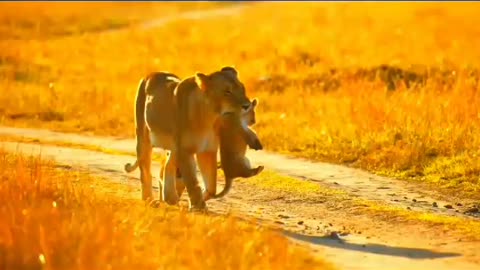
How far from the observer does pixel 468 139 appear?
15.3 metres

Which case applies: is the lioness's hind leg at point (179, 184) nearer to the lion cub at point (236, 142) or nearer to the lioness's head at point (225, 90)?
the lion cub at point (236, 142)

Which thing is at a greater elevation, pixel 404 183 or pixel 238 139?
pixel 238 139

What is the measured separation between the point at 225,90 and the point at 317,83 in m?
13.5

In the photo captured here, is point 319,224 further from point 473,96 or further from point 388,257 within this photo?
point 473,96

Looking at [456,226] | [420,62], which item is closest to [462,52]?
[420,62]

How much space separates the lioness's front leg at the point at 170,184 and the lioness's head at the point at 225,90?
834 millimetres

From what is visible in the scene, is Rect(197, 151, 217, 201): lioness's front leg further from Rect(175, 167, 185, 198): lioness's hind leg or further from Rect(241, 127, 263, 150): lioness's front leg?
Rect(241, 127, 263, 150): lioness's front leg

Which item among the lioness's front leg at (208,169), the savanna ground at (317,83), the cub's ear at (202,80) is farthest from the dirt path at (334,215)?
the cub's ear at (202,80)

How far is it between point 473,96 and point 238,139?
24.5 ft

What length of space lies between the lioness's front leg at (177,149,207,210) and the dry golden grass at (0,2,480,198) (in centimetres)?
362

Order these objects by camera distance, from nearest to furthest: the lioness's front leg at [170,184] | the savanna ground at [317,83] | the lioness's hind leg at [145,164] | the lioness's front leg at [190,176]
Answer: the lioness's front leg at [190,176] < the lioness's front leg at [170,184] < the lioness's hind leg at [145,164] < the savanna ground at [317,83]

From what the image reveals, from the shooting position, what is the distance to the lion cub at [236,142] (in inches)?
411

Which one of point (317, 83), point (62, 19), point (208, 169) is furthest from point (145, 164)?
point (62, 19)

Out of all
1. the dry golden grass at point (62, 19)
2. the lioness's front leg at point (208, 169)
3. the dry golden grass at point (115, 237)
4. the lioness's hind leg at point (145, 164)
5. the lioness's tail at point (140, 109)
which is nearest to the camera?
the dry golden grass at point (115, 237)
